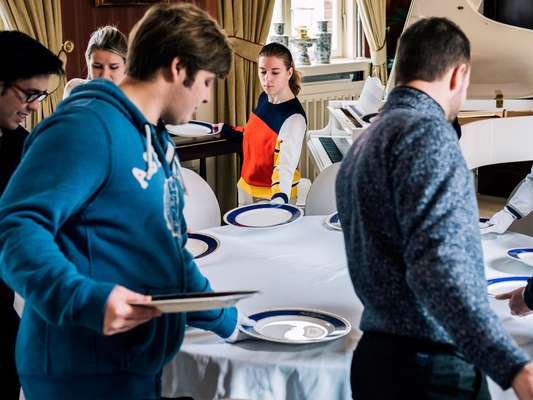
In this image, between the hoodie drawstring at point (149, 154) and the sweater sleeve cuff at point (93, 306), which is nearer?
the sweater sleeve cuff at point (93, 306)

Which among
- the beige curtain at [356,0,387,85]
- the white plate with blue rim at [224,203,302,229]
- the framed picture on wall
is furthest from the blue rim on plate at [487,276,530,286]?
the beige curtain at [356,0,387,85]

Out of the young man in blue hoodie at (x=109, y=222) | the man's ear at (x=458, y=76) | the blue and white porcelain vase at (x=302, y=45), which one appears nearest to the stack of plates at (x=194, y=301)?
the young man in blue hoodie at (x=109, y=222)

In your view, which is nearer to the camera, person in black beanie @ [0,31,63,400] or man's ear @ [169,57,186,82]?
man's ear @ [169,57,186,82]

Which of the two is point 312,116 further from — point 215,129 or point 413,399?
point 413,399

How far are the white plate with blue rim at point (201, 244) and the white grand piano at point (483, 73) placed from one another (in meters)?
1.77

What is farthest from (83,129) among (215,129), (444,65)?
(215,129)

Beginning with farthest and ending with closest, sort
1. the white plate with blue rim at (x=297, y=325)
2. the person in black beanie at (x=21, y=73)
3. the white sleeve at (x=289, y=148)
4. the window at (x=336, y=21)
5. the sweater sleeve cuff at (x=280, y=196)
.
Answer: the window at (x=336, y=21)
the white sleeve at (x=289, y=148)
the sweater sleeve cuff at (x=280, y=196)
the white plate with blue rim at (x=297, y=325)
the person in black beanie at (x=21, y=73)

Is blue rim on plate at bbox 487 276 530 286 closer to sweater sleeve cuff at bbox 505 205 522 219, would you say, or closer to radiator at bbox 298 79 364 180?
sweater sleeve cuff at bbox 505 205 522 219

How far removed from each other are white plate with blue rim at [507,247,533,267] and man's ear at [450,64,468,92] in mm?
1073

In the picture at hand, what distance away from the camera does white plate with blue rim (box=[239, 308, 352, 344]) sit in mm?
2014

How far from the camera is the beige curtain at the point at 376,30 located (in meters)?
6.36

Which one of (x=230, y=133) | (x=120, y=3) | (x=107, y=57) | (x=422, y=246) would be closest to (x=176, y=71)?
(x=422, y=246)

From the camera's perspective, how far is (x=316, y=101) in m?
6.20

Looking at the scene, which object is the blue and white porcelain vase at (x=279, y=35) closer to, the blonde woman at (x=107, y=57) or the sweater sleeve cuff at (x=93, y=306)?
the blonde woman at (x=107, y=57)
